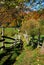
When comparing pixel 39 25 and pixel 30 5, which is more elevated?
pixel 30 5

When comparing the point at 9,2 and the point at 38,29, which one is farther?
the point at 38,29

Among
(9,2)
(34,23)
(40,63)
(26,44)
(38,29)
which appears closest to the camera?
(40,63)

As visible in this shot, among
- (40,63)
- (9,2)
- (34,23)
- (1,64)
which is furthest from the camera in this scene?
(34,23)

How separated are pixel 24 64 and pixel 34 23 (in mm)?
22775

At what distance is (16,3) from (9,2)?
48cm

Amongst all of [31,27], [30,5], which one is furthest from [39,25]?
[30,5]

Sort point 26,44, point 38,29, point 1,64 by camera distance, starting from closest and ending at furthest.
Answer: point 1,64 → point 26,44 → point 38,29

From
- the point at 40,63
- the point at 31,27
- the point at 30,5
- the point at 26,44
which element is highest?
the point at 30,5

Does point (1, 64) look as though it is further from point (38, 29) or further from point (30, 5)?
point (38, 29)

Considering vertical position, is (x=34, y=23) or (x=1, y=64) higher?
(x=1, y=64)

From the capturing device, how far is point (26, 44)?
19.8 meters

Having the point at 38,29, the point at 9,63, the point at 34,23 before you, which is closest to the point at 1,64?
the point at 9,63

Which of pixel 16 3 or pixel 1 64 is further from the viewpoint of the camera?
pixel 16 3

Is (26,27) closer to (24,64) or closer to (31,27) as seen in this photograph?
(31,27)
